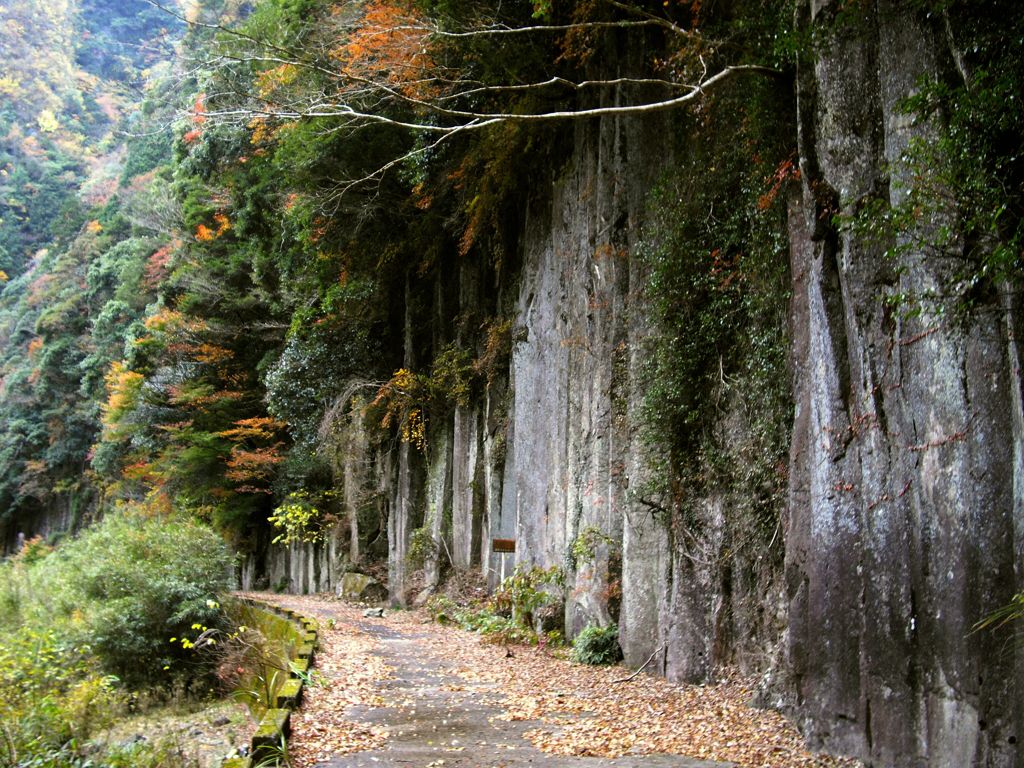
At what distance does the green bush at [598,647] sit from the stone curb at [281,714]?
340cm

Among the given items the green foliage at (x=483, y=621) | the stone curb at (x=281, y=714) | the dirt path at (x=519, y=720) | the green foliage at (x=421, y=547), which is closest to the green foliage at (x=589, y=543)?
the dirt path at (x=519, y=720)

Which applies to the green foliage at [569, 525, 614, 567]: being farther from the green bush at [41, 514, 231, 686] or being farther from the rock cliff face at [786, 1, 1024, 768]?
the green bush at [41, 514, 231, 686]

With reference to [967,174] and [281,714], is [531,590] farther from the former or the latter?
[967,174]

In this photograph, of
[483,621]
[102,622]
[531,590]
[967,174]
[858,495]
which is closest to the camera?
[967,174]

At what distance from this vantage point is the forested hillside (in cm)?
545

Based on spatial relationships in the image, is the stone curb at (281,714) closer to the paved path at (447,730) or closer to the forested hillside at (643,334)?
the paved path at (447,730)

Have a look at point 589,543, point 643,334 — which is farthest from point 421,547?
point 643,334

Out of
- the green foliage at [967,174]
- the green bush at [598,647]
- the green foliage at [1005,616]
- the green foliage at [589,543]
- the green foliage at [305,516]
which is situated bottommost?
the green bush at [598,647]

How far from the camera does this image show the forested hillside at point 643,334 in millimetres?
5449

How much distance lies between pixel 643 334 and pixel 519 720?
503cm

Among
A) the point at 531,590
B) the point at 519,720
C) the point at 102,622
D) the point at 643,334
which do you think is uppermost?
the point at 643,334

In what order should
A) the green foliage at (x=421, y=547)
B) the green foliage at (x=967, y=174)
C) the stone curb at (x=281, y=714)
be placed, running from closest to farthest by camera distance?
1. the green foliage at (x=967, y=174)
2. the stone curb at (x=281, y=714)
3. the green foliage at (x=421, y=547)

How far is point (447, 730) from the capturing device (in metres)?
7.54

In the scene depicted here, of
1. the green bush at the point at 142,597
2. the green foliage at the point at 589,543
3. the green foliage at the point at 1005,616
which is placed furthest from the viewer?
the green bush at the point at 142,597
